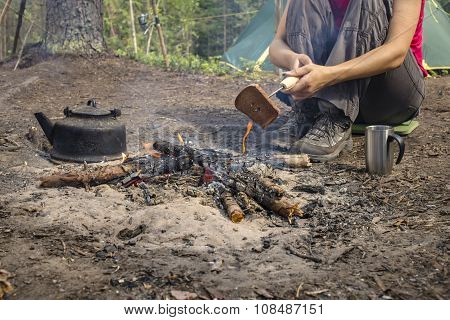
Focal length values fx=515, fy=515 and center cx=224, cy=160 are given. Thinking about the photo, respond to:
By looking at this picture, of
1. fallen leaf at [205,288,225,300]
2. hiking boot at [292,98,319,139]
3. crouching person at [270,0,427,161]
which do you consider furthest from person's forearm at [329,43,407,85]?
fallen leaf at [205,288,225,300]

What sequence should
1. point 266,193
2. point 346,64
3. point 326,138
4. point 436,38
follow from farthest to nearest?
1. point 436,38
2. point 326,138
3. point 346,64
4. point 266,193

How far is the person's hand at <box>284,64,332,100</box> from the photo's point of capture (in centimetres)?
334

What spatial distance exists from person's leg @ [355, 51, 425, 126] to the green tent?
12.9 ft

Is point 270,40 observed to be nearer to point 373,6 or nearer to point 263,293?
point 373,6

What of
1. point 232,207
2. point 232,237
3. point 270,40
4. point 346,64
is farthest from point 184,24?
point 232,237

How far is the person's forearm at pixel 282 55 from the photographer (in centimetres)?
369

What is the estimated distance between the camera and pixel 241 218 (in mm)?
2621

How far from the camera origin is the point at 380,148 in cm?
329

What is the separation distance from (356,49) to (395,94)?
1.63 ft

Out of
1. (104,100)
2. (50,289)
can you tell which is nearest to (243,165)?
(50,289)

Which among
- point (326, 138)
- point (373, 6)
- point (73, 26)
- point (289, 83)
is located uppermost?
point (373, 6)

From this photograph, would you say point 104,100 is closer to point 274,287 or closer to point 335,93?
point 335,93

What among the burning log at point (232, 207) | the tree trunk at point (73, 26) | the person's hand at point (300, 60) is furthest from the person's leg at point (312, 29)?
the tree trunk at point (73, 26)
